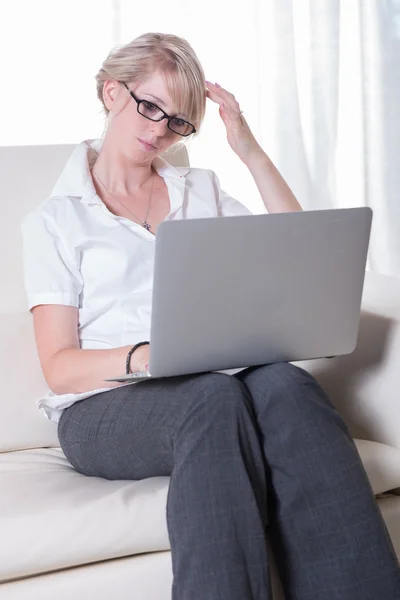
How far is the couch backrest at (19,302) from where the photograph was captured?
1.63 meters

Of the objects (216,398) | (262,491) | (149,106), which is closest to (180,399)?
(216,398)

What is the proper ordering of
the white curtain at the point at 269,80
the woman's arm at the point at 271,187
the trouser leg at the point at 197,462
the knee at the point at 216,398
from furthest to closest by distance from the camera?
the white curtain at the point at 269,80 < the woman's arm at the point at 271,187 < the knee at the point at 216,398 < the trouser leg at the point at 197,462

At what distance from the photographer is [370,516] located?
1.20 m

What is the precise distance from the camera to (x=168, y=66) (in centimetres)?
164

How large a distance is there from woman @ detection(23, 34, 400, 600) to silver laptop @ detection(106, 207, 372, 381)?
0.21ft

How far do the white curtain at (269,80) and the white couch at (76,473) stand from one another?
123 centimetres

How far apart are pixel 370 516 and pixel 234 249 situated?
1.33ft

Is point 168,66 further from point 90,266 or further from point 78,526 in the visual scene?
point 78,526

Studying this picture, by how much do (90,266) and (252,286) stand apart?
48 cm

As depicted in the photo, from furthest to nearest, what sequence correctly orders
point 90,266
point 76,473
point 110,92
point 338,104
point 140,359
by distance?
1. point 338,104
2. point 110,92
3. point 90,266
4. point 76,473
5. point 140,359

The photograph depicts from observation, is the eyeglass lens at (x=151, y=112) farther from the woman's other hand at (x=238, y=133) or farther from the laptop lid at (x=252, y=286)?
the laptop lid at (x=252, y=286)

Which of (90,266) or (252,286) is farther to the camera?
(90,266)

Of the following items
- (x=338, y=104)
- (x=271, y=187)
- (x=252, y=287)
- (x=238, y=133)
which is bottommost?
(x=252, y=287)

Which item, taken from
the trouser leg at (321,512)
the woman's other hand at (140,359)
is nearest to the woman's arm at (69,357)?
the woman's other hand at (140,359)
